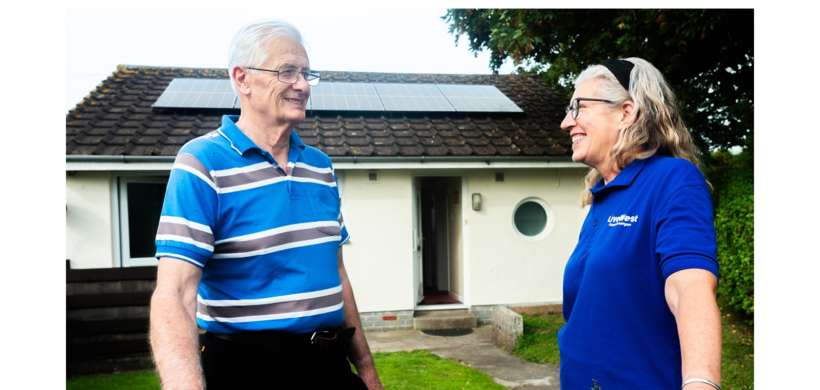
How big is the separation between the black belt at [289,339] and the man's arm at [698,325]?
3.87 feet

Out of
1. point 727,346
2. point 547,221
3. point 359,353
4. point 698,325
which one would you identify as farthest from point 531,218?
point 698,325

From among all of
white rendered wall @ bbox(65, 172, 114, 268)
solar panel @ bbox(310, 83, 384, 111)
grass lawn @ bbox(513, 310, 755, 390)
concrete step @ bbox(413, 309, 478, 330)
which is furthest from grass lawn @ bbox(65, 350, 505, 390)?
solar panel @ bbox(310, 83, 384, 111)

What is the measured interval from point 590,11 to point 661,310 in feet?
23.9

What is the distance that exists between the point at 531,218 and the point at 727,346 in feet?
13.0

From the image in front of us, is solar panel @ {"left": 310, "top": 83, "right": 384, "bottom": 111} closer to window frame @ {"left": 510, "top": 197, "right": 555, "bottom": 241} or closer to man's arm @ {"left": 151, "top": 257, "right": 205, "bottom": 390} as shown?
window frame @ {"left": 510, "top": 197, "right": 555, "bottom": 241}

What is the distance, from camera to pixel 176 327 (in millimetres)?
1592

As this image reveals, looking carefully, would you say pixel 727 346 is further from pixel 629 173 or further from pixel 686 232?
pixel 686 232

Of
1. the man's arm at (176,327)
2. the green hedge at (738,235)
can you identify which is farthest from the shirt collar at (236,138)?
the green hedge at (738,235)

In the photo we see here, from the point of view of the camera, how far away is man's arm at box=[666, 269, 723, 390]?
54.7 inches

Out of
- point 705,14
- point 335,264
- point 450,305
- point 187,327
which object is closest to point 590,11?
point 705,14

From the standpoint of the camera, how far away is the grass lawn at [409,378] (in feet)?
19.5

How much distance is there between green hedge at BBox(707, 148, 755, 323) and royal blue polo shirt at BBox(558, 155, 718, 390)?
5786mm

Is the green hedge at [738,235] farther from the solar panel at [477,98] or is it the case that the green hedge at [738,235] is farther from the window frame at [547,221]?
the solar panel at [477,98]
